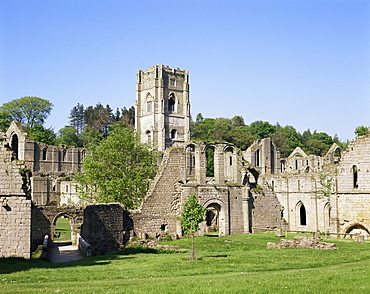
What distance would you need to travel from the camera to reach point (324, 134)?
144750 millimetres

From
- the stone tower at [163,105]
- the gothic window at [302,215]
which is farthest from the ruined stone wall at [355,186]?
the stone tower at [163,105]

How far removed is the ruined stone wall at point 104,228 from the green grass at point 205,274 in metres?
3.08

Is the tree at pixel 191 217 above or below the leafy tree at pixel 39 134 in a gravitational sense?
below

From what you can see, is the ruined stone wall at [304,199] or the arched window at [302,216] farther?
the arched window at [302,216]

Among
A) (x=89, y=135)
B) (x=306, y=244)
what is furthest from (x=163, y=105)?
(x=306, y=244)

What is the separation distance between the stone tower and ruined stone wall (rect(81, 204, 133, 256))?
75.3m

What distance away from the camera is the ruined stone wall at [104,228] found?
23.9 meters

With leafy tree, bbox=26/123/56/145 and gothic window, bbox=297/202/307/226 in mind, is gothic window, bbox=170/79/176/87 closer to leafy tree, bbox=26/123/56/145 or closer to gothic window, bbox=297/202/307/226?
leafy tree, bbox=26/123/56/145

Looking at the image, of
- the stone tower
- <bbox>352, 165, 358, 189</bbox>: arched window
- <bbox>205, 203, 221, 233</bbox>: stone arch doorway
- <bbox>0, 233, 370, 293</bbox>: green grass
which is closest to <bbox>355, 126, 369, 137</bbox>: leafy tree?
the stone tower

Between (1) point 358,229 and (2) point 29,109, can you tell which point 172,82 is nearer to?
(2) point 29,109

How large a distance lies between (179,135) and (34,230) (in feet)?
261

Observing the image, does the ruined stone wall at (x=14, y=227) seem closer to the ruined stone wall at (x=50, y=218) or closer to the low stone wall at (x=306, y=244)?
the ruined stone wall at (x=50, y=218)

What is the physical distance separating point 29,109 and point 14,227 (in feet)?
287

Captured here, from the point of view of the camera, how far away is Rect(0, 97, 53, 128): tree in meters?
99.7
